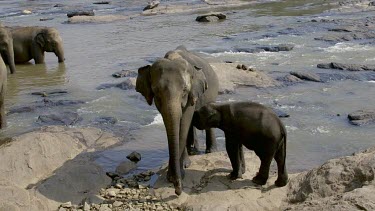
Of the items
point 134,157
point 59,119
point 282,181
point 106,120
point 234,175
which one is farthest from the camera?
point 59,119

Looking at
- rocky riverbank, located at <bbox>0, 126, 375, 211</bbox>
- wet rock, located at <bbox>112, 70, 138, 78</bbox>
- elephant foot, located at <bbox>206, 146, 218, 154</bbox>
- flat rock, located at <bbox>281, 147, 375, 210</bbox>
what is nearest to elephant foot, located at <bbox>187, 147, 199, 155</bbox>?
elephant foot, located at <bbox>206, 146, 218, 154</bbox>

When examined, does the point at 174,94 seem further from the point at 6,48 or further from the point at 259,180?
the point at 6,48

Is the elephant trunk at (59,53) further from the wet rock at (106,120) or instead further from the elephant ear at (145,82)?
the elephant ear at (145,82)

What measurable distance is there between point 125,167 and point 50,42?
9.45 metres

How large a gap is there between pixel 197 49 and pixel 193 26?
605 centimetres

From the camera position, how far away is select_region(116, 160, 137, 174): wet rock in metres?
6.79

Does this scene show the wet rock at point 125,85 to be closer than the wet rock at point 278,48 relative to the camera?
Yes

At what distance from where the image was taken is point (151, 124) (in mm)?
9070

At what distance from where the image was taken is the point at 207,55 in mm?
15547

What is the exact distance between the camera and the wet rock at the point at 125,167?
6789 millimetres

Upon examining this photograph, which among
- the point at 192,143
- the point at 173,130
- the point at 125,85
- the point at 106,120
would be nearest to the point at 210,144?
the point at 192,143

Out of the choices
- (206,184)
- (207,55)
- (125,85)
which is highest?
(206,184)

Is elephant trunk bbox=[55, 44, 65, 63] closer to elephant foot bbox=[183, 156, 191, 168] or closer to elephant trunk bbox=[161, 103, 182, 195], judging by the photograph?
elephant foot bbox=[183, 156, 191, 168]

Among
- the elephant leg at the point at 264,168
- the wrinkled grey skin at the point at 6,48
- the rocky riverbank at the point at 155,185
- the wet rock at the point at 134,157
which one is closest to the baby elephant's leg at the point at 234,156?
the rocky riverbank at the point at 155,185
